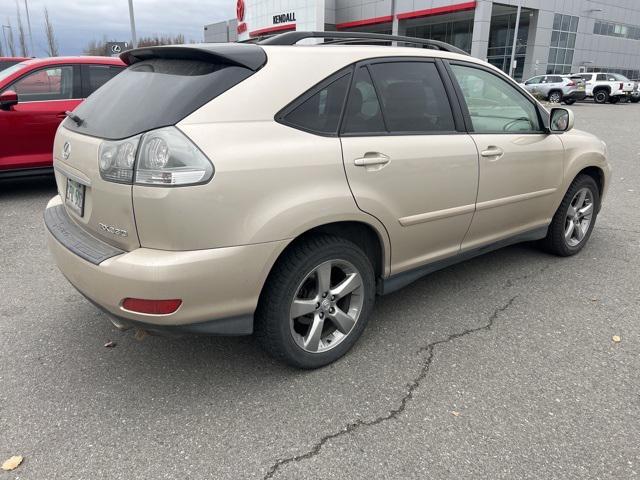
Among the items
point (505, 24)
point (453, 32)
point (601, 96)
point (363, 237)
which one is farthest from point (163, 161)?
point (453, 32)

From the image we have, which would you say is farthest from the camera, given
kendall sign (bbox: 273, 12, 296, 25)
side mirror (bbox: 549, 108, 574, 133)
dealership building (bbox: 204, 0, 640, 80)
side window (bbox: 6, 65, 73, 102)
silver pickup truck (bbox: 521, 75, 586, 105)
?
kendall sign (bbox: 273, 12, 296, 25)

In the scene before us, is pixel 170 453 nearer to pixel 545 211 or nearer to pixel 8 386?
pixel 8 386

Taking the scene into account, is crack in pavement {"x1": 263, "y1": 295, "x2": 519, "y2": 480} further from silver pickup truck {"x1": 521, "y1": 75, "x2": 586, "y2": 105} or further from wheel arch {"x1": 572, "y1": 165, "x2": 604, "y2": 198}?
silver pickup truck {"x1": 521, "y1": 75, "x2": 586, "y2": 105}

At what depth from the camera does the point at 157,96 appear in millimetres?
2420

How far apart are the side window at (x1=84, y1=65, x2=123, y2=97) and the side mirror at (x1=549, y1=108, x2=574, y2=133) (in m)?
5.50

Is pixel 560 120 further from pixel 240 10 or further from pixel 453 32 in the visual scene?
pixel 240 10

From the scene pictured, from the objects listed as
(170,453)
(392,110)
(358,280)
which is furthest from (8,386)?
(392,110)

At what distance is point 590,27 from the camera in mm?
43750

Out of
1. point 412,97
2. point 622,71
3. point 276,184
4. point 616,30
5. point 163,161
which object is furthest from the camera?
point 622,71

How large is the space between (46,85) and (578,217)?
21.3 feet

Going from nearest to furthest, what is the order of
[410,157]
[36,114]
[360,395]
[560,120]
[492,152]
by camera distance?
[360,395]
[410,157]
[492,152]
[560,120]
[36,114]

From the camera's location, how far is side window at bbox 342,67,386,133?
2.73 meters

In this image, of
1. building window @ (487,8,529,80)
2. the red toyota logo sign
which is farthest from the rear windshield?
the red toyota logo sign

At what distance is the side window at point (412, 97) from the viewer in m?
2.94
